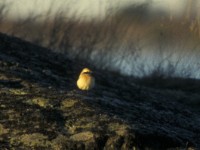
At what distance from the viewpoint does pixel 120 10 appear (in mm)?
12508

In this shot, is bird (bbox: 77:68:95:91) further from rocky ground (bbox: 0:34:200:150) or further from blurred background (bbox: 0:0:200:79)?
blurred background (bbox: 0:0:200:79)

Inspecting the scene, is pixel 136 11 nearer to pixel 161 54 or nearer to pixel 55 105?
pixel 161 54

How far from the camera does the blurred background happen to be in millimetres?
11500

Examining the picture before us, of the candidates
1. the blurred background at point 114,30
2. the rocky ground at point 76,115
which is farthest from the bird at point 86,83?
the blurred background at point 114,30

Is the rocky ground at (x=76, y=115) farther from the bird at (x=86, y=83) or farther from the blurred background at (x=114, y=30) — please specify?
the blurred background at (x=114, y=30)

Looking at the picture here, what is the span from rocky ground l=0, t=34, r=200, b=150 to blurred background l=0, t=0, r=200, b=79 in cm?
397

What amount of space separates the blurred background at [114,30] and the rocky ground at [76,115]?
3969 millimetres

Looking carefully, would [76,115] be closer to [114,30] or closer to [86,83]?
[86,83]

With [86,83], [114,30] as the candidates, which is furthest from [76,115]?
[114,30]

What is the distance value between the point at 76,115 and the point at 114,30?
699 centimetres

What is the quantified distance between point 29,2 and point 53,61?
16.5 ft

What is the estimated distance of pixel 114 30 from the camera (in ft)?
41.1

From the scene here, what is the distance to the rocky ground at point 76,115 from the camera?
5215 mm

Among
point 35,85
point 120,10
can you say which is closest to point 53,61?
point 35,85
